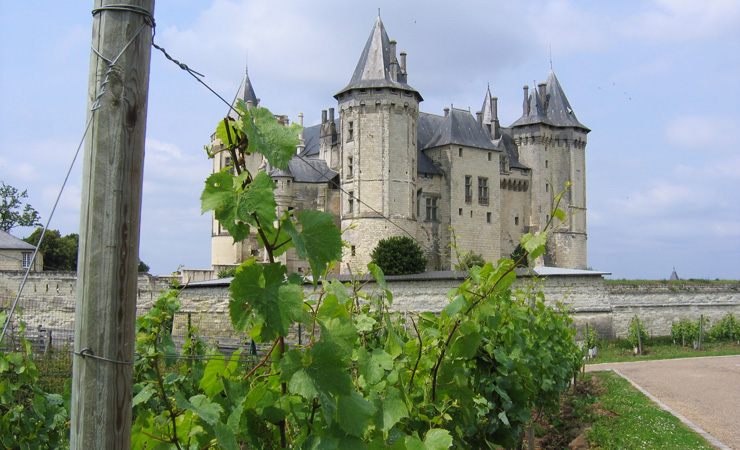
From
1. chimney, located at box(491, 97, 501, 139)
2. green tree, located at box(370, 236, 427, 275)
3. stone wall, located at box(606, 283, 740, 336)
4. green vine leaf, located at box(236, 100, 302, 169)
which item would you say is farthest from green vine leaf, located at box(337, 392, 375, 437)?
chimney, located at box(491, 97, 501, 139)

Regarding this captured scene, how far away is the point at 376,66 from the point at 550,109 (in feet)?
47.1

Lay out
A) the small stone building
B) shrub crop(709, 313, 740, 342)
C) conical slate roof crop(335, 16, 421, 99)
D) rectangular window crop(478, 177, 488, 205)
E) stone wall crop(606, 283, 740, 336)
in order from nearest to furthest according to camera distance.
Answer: shrub crop(709, 313, 740, 342) → stone wall crop(606, 283, 740, 336) → conical slate roof crop(335, 16, 421, 99) → the small stone building → rectangular window crop(478, 177, 488, 205)

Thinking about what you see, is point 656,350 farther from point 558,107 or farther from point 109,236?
point 558,107

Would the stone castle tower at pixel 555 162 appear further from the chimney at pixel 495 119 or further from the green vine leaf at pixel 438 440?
the green vine leaf at pixel 438 440

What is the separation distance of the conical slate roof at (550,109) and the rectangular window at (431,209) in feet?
30.1

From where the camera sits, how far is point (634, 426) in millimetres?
7938

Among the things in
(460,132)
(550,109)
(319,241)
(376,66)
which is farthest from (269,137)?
(550,109)

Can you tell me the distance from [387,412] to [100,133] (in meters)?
1.30

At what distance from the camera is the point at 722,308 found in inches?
1132

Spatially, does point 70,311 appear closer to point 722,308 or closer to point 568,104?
point 722,308

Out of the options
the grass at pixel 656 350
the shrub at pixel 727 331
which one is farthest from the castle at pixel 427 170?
the grass at pixel 656 350

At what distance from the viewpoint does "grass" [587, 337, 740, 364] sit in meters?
17.9

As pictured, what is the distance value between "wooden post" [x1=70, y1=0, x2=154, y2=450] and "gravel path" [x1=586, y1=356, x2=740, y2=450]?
6.94 meters

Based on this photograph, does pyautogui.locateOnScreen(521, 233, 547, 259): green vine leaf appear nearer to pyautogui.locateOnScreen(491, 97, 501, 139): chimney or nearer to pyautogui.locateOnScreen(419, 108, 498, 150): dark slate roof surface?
pyautogui.locateOnScreen(419, 108, 498, 150): dark slate roof surface
